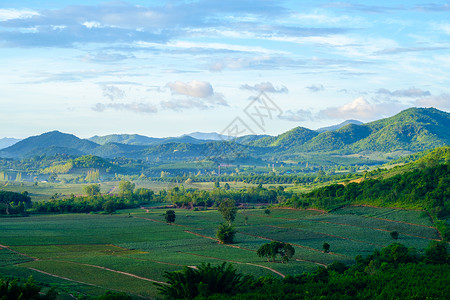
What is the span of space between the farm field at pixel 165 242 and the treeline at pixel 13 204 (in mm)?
6316

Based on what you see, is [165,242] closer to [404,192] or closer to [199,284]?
[199,284]

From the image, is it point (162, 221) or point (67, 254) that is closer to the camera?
point (67, 254)

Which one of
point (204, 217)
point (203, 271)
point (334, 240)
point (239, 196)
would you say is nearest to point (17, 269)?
point (203, 271)

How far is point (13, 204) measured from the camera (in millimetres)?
131375

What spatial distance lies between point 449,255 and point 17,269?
164 ft

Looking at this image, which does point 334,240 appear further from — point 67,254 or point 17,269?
point 17,269

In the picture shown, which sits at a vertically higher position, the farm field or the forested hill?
the forested hill

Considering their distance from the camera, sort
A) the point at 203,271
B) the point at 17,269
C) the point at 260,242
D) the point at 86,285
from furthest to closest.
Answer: the point at 260,242
the point at 17,269
the point at 86,285
the point at 203,271

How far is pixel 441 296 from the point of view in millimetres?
34906

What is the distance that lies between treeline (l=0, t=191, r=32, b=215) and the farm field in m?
6.32

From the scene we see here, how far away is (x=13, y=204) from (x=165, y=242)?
70.1m

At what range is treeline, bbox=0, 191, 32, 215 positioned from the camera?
119 metres

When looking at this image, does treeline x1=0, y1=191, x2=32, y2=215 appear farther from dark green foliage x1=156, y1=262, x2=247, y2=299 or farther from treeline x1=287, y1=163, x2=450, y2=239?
dark green foliage x1=156, y1=262, x2=247, y2=299

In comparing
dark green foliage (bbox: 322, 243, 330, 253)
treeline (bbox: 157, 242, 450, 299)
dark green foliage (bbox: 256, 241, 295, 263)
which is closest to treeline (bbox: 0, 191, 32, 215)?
dark green foliage (bbox: 256, 241, 295, 263)
